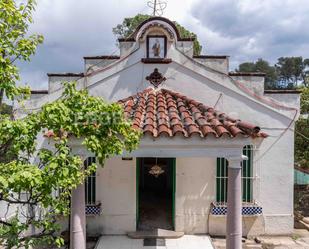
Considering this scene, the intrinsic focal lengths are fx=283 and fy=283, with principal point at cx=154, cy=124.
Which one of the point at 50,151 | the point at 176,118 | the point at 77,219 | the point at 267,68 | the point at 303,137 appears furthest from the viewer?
the point at 267,68

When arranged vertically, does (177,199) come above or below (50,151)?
below

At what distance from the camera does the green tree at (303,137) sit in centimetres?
1290

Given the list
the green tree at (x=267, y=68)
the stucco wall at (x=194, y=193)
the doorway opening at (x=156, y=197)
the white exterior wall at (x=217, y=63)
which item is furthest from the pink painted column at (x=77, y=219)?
the green tree at (x=267, y=68)

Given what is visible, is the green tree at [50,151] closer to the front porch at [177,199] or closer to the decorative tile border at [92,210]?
the decorative tile border at [92,210]

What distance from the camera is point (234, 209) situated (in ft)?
21.6

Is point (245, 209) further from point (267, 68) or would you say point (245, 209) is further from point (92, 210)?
point (267, 68)

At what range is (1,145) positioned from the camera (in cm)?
418

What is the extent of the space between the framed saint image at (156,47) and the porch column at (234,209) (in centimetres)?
510

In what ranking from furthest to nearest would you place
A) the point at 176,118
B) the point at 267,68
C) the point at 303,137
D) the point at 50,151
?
the point at 267,68 → the point at 303,137 → the point at 176,118 → the point at 50,151

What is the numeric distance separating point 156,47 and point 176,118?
3692mm

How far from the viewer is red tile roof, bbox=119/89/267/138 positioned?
6.64 metres

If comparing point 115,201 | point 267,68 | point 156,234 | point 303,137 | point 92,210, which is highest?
point 267,68

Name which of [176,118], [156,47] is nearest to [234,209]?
[176,118]

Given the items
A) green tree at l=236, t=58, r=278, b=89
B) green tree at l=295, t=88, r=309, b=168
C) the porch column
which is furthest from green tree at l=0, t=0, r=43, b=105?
green tree at l=236, t=58, r=278, b=89
